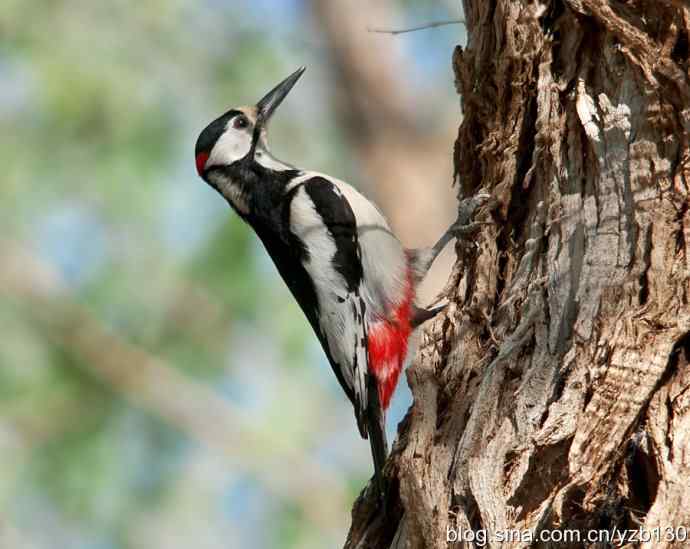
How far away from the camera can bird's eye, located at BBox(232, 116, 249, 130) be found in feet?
16.2

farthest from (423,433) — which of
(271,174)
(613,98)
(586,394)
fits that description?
(271,174)

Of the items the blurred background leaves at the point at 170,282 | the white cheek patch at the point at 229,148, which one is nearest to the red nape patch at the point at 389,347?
the white cheek patch at the point at 229,148

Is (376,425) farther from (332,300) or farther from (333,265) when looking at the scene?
(333,265)

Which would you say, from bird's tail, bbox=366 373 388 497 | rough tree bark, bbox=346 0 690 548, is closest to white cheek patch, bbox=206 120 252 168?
bird's tail, bbox=366 373 388 497

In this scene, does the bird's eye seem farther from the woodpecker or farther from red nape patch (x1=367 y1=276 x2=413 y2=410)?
red nape patch (x1=367 y1=276 x2=413 y2=410)

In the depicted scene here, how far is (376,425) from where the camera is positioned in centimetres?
370

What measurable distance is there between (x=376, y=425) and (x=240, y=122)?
184cm

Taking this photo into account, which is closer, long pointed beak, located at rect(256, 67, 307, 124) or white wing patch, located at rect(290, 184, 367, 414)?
white wing patch, located at rect(290, 184, 367, 414)

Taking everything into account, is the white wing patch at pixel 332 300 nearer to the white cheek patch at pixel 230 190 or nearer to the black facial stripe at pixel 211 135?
the white cheek patch at pixel 230 190

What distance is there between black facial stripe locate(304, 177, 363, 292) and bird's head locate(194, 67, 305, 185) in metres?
0.65

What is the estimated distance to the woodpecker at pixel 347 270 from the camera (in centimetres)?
399

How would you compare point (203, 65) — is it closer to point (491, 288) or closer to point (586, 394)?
point (491, 288)

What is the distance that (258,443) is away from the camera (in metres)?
8.30

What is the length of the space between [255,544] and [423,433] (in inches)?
219
